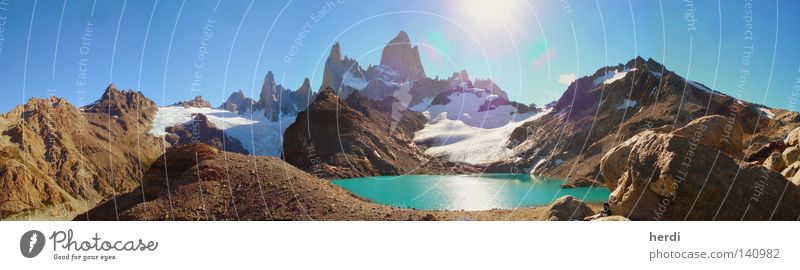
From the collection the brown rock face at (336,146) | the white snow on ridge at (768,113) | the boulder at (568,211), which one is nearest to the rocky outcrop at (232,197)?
the boulder at (568,211)

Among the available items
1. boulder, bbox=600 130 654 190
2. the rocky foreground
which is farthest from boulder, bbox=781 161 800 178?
the rocky foreground

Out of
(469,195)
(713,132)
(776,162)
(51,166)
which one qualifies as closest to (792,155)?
(776,162)

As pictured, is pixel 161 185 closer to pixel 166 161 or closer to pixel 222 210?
pixel 166 161

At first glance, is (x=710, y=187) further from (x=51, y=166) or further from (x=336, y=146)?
(x=51, y=166)

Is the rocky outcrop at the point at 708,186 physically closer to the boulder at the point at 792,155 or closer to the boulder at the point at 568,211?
the boulder at the point at 568,211
